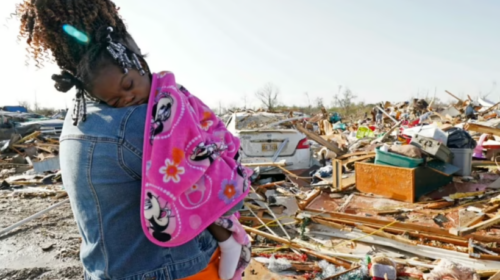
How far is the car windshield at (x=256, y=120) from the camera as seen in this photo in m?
7.53

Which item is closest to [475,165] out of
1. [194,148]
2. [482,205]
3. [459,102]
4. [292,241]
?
[482,205]

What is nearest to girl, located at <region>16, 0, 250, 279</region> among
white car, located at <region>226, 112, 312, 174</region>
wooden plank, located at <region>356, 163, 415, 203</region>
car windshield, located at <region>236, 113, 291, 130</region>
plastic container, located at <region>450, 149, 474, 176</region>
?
wooden plank, located at <region>356, 163, 415, 203</region>

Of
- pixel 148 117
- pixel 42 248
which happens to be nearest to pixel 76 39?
pixel 148 117

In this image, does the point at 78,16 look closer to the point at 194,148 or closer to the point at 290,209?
the point at 194,148

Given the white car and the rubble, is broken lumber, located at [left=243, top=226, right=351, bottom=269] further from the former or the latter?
the white car

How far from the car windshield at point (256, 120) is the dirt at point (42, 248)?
382 centimetres

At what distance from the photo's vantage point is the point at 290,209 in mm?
5418

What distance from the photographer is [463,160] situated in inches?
220

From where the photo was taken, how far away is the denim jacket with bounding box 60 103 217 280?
1.10 meters

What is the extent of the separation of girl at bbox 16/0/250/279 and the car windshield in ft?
20.3

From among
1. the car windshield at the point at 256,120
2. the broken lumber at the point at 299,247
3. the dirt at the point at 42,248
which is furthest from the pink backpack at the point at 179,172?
the car windshield at the point at 256,120

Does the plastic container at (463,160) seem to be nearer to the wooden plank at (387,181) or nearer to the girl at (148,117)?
the wooden plank at (387,181)

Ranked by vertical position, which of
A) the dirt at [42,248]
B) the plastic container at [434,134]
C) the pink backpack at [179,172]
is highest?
the pink backpack at [179,172]

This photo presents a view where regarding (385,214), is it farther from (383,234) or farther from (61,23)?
(61,23)
